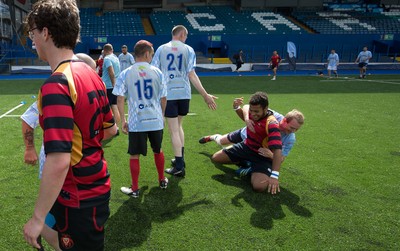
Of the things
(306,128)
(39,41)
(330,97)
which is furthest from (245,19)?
(39,41)

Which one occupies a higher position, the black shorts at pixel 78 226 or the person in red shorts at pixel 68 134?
the person in red shorts at pixel 68 134

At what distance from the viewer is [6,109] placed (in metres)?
9.55

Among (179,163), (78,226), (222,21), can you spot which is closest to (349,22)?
(222,21)

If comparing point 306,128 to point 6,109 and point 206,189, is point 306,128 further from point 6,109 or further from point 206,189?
point 6,109

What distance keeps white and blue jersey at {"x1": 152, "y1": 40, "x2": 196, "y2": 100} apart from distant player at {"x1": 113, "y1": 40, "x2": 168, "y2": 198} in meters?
0.78

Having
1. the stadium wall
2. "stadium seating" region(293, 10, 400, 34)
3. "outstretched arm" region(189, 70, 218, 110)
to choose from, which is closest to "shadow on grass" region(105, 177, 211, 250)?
"outstretched arm" region(189, 70, 218, 110)

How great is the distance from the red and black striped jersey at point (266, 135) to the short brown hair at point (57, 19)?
3034 mm

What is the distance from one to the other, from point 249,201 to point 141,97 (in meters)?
1.92

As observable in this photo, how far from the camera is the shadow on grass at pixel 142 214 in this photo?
122 inches

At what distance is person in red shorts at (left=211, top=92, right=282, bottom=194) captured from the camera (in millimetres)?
4025

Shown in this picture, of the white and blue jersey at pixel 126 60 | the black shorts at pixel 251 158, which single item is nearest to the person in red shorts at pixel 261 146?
the black shorts at pixel 251 158

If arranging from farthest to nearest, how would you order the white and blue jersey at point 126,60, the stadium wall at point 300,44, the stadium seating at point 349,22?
the stadium seating at point 349,22 < the stadium wall at point 300,44 < the white and blue jersey at point 126,60

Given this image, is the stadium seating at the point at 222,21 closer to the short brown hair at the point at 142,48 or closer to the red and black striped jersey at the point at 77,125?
the short brown hair at the point at 142,48

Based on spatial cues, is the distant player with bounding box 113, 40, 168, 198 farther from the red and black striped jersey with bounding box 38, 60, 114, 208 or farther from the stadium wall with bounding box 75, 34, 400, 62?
the stadium wall with bounding box 75, 34, 400, 62
